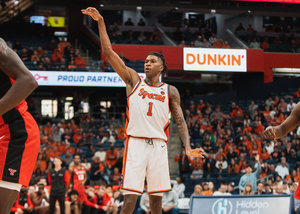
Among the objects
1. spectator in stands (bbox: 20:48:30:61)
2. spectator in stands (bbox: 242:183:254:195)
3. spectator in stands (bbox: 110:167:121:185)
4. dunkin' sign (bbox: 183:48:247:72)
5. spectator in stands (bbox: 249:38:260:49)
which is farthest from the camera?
spectator in stands (bbox: 249:38:260:49)

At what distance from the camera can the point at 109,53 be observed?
4.53m

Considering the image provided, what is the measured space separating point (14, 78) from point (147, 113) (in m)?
2.09

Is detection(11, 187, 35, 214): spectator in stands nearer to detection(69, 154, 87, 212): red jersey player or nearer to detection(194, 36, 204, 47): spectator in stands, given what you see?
detection(69, 154, 87, 212): red jersey player

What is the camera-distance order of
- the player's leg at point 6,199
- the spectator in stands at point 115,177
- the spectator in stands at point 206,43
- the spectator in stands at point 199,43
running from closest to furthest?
1. the player's leg at point 6,199
2. the spectator in stands at point 115,177
3. the spectator in stands at point 206,43
4. the spectator in stands at point 199,43

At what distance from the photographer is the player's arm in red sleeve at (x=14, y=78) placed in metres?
2.52

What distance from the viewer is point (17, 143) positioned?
2.78 meters

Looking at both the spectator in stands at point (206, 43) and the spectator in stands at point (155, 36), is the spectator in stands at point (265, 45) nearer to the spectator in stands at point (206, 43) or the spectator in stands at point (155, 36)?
the spectator in stands at point (206, 43)

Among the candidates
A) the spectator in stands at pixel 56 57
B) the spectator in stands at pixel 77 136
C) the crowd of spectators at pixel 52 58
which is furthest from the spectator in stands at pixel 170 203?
the spectator in stands at pixel 56 57

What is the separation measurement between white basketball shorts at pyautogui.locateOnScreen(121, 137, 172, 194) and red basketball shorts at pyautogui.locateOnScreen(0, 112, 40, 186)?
1.64m

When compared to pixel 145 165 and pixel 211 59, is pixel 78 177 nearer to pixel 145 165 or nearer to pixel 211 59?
pixel 145 165

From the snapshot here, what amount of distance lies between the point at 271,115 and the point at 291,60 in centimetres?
646

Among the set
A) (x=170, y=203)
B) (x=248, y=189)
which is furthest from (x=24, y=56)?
(x=248, y=189)

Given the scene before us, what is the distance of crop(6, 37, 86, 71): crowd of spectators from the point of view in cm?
1755

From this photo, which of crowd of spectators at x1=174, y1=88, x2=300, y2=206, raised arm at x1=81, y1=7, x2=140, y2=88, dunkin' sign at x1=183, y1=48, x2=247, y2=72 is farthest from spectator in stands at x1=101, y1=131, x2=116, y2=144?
raised arm at x1=81, y1=7, x2=140, y2=88
